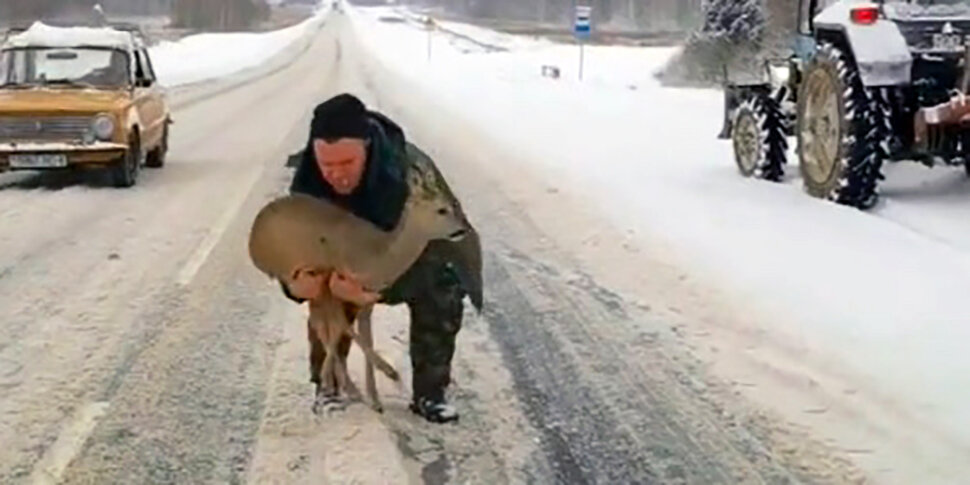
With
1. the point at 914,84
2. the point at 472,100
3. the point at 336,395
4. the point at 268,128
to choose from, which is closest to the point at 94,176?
the point at 268,128

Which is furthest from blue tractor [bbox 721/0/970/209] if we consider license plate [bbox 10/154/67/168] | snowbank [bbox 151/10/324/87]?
snowbank [bbox 151/10/324/87]

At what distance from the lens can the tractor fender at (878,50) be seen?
36.8 ft

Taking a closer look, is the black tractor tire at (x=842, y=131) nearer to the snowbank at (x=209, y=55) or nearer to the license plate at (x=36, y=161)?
the license plate at (x=36, y=161)

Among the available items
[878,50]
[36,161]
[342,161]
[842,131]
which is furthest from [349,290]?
[36,161]

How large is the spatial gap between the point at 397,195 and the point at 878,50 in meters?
6.83

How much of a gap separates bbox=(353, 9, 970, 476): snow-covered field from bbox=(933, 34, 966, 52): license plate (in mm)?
1302

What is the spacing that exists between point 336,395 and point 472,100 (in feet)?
79.2

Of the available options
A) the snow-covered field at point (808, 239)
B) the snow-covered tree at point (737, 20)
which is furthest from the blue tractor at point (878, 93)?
the snow-covered tree at point (737, 20)

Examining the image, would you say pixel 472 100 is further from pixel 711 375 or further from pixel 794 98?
pixel 711 375

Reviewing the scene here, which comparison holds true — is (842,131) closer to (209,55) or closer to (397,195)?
(397,195)

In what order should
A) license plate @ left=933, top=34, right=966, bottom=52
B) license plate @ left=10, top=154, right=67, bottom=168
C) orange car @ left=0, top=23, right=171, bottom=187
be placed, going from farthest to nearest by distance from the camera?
1. orange car @ left=0, top=23, right=171, bottom=187
2. license plate @ left=10, top=154, right=67, bottom=168
3. license plate @ left=933, top=34, right=966, bottom=52

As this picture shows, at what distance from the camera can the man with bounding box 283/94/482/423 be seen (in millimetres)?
5418

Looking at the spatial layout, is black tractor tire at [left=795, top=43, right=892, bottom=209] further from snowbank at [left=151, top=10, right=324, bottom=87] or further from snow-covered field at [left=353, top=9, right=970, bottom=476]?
snowbank at [left=151, top=10, right=324, bottom=87]

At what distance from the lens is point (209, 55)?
186 ft
